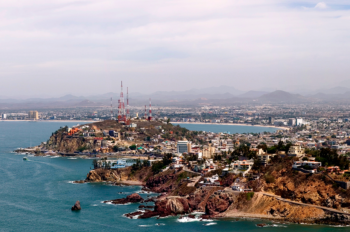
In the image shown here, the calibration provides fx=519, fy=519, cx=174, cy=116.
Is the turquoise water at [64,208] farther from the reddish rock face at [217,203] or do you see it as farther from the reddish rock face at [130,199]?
the reddish rock face at [217,203]

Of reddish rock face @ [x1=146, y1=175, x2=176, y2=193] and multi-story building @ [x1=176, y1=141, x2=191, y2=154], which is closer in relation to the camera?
reddish rock face @ [x1=146, y1=175, x2=176, y2=193]

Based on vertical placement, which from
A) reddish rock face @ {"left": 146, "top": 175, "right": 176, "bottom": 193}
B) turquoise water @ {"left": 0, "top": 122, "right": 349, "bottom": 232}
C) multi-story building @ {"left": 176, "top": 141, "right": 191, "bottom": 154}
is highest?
multi-story building @ {"left": 176, "top": 141, "right": 191, "bottom": 154}

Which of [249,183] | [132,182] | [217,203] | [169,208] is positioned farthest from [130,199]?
[132,182]

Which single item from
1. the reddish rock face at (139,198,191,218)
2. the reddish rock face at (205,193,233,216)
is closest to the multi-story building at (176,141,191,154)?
the reddish rock face at (139,198,191,218)

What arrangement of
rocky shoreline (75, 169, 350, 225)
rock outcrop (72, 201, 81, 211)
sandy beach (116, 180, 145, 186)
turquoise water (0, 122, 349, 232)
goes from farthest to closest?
sandy beach (116, 180, 145, 186) → rock outcrop (72, 201, 81, 211) → rocky shoreline (75, 169, 350, 225) → turquoise water (0, 122, 349, 232)

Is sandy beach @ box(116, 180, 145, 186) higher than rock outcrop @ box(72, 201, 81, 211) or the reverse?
the reverse

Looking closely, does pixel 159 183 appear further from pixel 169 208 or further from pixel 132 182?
pixel 169 208

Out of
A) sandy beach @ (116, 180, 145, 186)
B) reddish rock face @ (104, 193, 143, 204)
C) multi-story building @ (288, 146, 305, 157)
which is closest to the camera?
reddish rock face @ (104, 193, 143, 204)

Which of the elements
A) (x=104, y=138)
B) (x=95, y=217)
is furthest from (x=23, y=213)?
(x=104, y=138)

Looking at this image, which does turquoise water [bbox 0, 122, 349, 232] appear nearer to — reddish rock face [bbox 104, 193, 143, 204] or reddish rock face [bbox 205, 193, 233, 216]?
reddish rock face [bbox 104, 193, 143, 204]
